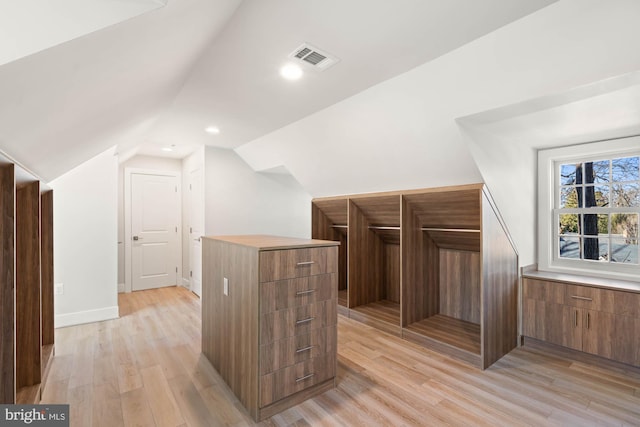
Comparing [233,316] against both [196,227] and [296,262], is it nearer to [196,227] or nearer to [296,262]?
[296,262]

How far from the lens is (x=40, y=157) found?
Answer: 1.83 m

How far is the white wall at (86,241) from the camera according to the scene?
135 inches

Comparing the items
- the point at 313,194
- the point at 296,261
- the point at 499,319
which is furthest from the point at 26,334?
the point at 499,319

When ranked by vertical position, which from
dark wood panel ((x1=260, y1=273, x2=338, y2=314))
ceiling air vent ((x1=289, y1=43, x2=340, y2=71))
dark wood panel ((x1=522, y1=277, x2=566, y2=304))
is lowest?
dark wood panel ((x1=522, y1=277, x2=566, y2=304))

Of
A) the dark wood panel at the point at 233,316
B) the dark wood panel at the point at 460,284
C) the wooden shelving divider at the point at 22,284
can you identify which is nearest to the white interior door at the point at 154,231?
the wooden shelving divider at the point at 22,284

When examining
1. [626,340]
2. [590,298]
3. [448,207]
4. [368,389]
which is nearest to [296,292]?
[368,389]

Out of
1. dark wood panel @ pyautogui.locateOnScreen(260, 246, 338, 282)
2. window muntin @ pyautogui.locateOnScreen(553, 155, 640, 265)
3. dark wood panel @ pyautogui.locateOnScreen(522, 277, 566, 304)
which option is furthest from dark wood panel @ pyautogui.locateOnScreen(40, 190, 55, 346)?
window muntin @ pyautogui.locateOnScreen(553, 155, 640, 265)

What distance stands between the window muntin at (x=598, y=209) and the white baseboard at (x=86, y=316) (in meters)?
5.12

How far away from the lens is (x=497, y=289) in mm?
2668

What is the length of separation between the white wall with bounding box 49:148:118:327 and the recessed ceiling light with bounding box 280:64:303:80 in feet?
8.86

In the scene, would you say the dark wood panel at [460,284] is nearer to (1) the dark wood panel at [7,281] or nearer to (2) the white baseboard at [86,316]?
(1) the dark wood panel at [7,281]

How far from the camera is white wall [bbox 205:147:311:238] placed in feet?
14.7

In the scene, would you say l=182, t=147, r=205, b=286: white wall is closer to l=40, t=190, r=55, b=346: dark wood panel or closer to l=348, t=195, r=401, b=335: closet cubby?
l=40, t=190, r=55, b=346: dark wood panel

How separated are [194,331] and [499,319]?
3.08 metres
